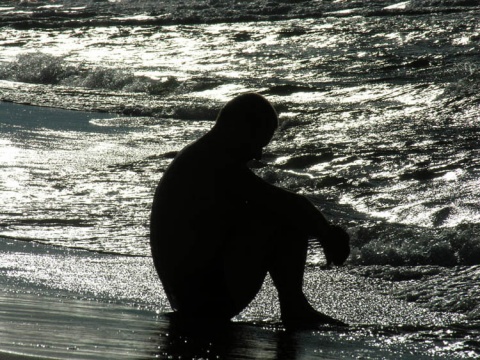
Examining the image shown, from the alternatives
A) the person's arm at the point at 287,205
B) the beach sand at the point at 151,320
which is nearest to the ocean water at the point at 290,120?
the beach sand at the point at 151,320

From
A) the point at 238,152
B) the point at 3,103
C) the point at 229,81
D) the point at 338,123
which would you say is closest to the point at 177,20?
the point at 229,81

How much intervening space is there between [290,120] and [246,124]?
340 inches

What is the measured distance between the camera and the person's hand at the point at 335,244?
12.3 feet

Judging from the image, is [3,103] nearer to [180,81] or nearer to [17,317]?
[180,81]

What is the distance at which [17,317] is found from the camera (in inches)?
144

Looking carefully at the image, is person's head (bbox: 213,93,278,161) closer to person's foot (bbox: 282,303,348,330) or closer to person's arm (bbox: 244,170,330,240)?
person's arm (bbox: 244,170,330,240)

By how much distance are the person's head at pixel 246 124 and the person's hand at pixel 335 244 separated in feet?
1.54

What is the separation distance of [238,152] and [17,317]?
3.62 ft

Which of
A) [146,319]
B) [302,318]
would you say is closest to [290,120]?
[302,318]

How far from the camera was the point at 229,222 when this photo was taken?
12.6ft

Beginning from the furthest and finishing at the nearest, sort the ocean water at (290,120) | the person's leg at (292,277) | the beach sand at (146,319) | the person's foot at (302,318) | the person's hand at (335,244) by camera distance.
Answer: the ocean water at (290,120) → the person's foot at (302,318) → the person's leg at (292,277) → the person's hand at (335,244) → the beach sand at (146,319)

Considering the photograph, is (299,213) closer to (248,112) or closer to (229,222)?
(229,222)

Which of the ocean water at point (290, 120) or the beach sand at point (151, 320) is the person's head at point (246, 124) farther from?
the ocean water at point (290, 120)

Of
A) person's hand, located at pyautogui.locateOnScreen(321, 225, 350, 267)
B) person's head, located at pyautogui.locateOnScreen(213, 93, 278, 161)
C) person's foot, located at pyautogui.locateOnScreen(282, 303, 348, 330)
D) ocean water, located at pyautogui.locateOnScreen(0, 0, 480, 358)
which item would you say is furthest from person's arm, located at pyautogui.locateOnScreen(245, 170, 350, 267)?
ocean water, located at pyautogui.locateOnScreen(0, 0, 480, 358)
